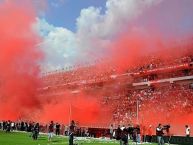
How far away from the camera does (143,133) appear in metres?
40.1

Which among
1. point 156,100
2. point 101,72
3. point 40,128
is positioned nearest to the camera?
point 40,128

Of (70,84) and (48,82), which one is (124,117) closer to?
(70,84)

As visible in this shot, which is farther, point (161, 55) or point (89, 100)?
point (89, 100)

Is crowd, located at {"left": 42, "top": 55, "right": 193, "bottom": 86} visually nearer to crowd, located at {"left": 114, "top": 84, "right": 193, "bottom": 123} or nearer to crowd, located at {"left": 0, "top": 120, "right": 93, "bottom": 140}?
crowd, located at {"left": 114, "top": 84, "right": 193, "bottom": 123}

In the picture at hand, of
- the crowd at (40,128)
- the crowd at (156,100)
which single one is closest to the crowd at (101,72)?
the crowd at (156,100)

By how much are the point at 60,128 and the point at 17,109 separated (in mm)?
19705

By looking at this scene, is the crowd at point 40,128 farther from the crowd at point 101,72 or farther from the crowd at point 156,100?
the crowd at point 101,72

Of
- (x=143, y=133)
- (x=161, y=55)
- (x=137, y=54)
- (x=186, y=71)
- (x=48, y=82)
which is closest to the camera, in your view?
(x=143, y=133)

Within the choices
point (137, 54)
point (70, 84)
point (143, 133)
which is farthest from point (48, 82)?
point (143, 133)

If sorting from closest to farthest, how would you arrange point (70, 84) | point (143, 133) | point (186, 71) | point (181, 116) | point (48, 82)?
1. point (143, 133)
2. point (181, 116)
3. point (186, 71)
4. point (70, 84)
5. point (48, 82)

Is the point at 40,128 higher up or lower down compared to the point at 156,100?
lower down

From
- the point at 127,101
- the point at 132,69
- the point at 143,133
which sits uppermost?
the point at 132,69

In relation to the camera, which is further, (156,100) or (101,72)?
(101,72)

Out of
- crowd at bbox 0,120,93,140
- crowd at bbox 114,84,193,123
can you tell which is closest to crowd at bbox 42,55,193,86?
crowd at bbox 114,84,193,123
